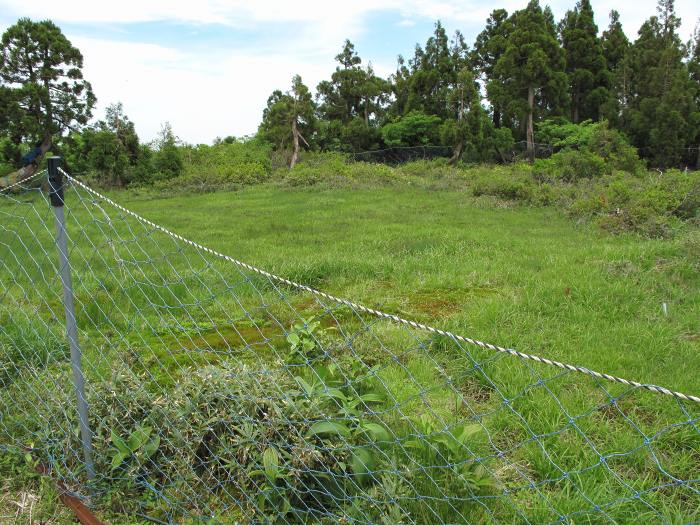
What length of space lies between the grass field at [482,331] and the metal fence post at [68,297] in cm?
21

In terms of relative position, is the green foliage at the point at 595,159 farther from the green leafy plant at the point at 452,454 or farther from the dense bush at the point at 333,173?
the green leafy plant at the point at 452,454

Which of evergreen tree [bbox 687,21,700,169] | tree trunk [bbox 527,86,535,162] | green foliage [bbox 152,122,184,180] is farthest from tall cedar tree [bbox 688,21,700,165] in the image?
green foliage [bbox 152,122,184,180]

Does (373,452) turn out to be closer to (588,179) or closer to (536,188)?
(536,188)

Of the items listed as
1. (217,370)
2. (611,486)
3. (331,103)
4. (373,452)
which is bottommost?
(611,486)

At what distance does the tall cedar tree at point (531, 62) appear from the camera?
61.5 feet

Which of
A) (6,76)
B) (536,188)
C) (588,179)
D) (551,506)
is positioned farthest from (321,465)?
(6,76)

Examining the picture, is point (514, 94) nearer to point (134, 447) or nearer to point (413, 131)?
point (413, 131)

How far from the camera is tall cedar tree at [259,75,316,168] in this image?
55.2 feet

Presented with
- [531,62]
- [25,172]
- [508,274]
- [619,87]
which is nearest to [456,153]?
[531,62]

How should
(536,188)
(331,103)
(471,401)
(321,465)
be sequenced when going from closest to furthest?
(321,465) → (471,401) → (536,188) → (331,103)

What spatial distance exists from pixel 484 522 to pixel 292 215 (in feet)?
25.3

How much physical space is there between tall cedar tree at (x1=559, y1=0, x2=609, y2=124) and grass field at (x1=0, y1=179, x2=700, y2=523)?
1695 cm

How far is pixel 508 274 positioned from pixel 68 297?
3.72 meters

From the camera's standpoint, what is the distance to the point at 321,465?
199cm
